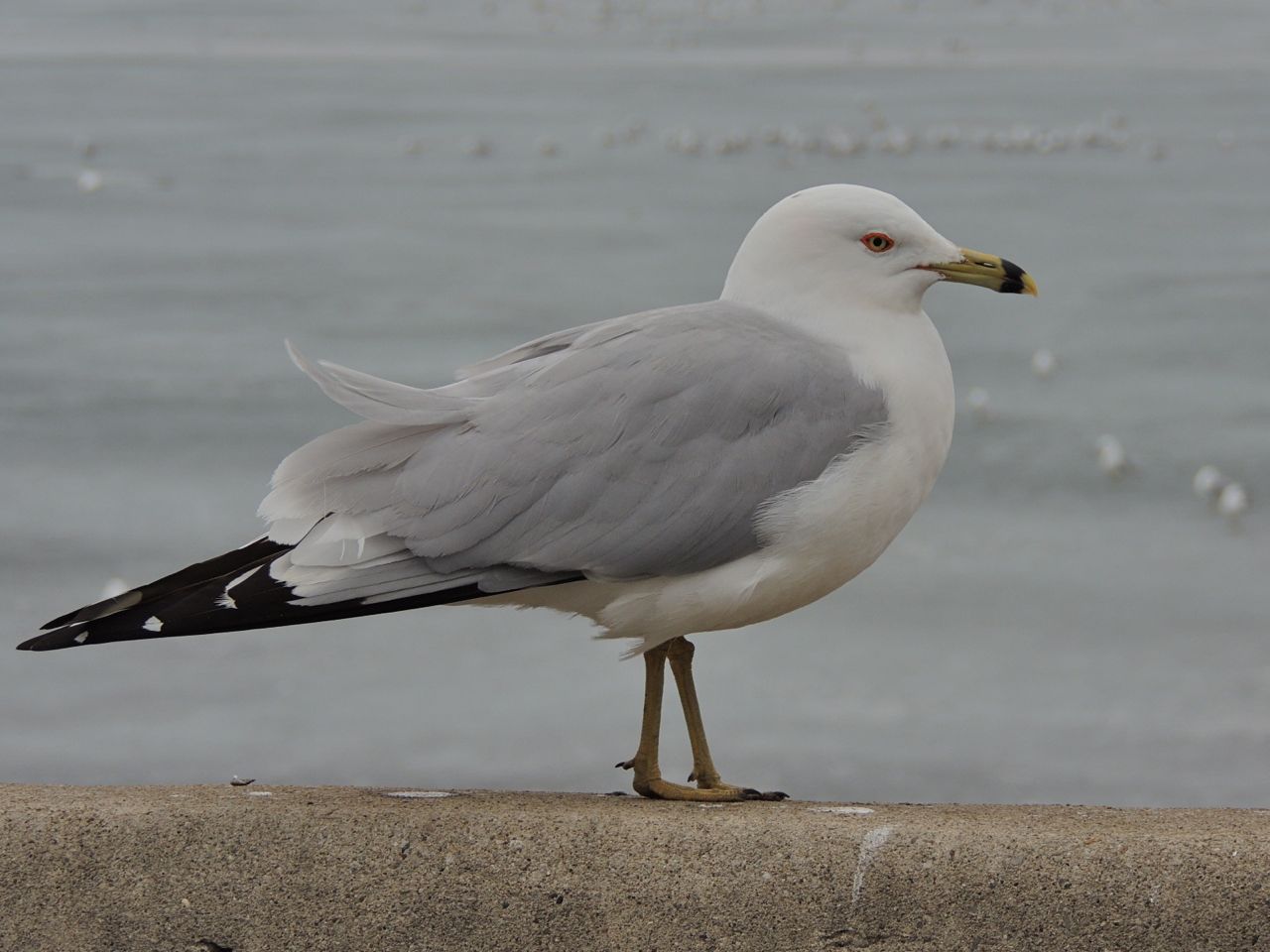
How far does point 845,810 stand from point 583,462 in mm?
677

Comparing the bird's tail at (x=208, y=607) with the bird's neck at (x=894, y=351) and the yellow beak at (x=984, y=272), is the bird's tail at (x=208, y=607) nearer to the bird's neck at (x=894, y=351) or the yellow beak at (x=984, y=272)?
the bird's neck at (x=894, y=351)

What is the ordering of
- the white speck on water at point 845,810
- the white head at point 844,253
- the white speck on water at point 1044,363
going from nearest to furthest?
the white speck on water at point 845,810
the white head at point 844,253
the white speck on water at point 1044,363

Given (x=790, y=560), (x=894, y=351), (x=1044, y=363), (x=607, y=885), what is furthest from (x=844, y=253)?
(x=1044, y=363)

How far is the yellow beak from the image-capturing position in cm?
280

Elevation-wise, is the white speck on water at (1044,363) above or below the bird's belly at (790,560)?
above

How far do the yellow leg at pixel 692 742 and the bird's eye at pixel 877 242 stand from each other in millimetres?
731

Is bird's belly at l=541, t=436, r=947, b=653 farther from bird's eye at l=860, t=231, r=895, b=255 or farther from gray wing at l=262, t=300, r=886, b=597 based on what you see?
bird's eye at l=860, t=231, r=895, b=255

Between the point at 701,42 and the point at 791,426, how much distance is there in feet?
32.3

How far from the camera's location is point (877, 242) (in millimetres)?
2773

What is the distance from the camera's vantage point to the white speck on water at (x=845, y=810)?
103 inches

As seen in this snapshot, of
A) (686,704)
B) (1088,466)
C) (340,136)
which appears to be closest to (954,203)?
(1088,466)

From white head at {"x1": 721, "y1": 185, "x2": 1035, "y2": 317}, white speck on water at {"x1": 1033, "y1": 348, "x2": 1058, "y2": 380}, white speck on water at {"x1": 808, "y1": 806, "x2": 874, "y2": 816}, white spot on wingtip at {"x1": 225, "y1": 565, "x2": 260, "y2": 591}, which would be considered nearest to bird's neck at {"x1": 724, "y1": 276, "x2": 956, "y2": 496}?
white head at {"x1": 721, "y1": 185, "x2": 1035, "y2": 317}

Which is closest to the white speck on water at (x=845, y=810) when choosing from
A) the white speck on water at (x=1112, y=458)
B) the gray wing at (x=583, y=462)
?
the gray wing at (x=583, y=462)

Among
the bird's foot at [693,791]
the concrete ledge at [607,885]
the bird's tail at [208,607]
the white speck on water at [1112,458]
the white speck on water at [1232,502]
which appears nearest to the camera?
the concrete ledge at [607,885]
